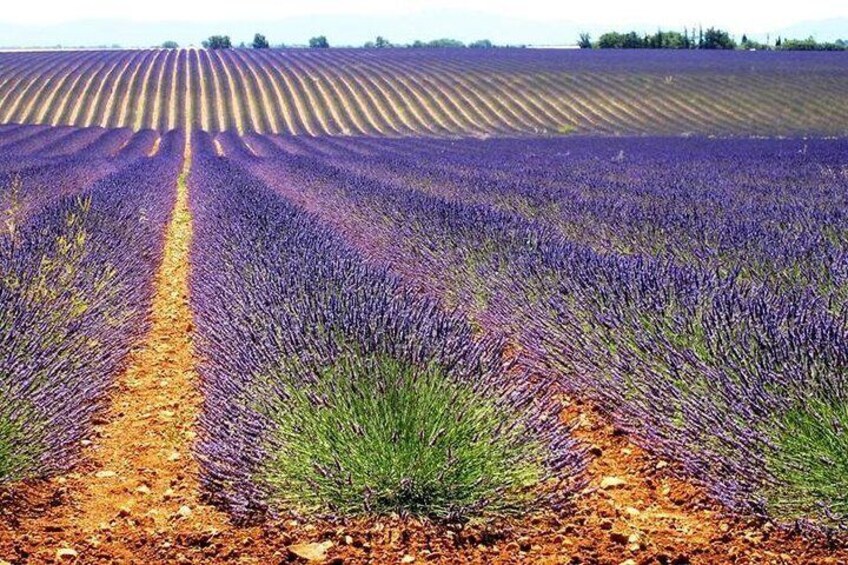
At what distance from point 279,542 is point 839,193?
813 centimetres

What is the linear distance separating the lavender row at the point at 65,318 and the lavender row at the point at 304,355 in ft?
1.55

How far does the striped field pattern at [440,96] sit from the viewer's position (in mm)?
32938

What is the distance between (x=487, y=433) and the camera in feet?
9.55

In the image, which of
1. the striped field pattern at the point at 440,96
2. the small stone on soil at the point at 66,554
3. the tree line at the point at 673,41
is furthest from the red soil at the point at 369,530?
the tree line at the point at 673,41

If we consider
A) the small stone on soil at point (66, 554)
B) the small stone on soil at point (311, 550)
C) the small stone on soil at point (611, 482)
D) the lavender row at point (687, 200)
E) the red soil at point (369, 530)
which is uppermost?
the lavender row at point (687, 200)

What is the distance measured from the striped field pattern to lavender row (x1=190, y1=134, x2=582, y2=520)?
87.3 feet

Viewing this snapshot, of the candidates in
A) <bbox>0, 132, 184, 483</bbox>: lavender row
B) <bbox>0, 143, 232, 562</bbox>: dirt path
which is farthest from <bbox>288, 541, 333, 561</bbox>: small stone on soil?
<bbox>0, 132, 184, 483</bbox>: lavender row

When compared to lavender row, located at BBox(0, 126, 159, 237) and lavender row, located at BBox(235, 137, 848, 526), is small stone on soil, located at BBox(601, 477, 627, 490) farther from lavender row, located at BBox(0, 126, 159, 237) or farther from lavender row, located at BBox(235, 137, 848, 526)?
lavender row, located at BBox(0, 126, 159, 237)

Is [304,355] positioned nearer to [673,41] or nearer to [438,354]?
[438,354]

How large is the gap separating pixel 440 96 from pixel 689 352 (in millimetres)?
34733

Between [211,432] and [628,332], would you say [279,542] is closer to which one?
[211,432]

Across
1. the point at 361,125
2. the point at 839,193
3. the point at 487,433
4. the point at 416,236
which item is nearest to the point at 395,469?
the point at 487,433

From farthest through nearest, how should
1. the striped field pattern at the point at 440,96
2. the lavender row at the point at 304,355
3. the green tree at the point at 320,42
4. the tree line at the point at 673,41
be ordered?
the green tree at the point at 320,42
the tree line at the point at 673,41
the striped field pattern at the point at 440,96
the lavender row at the point at 304,355

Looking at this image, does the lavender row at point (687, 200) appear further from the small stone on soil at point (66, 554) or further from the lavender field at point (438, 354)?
the small stone on soil at point (66, 554)
